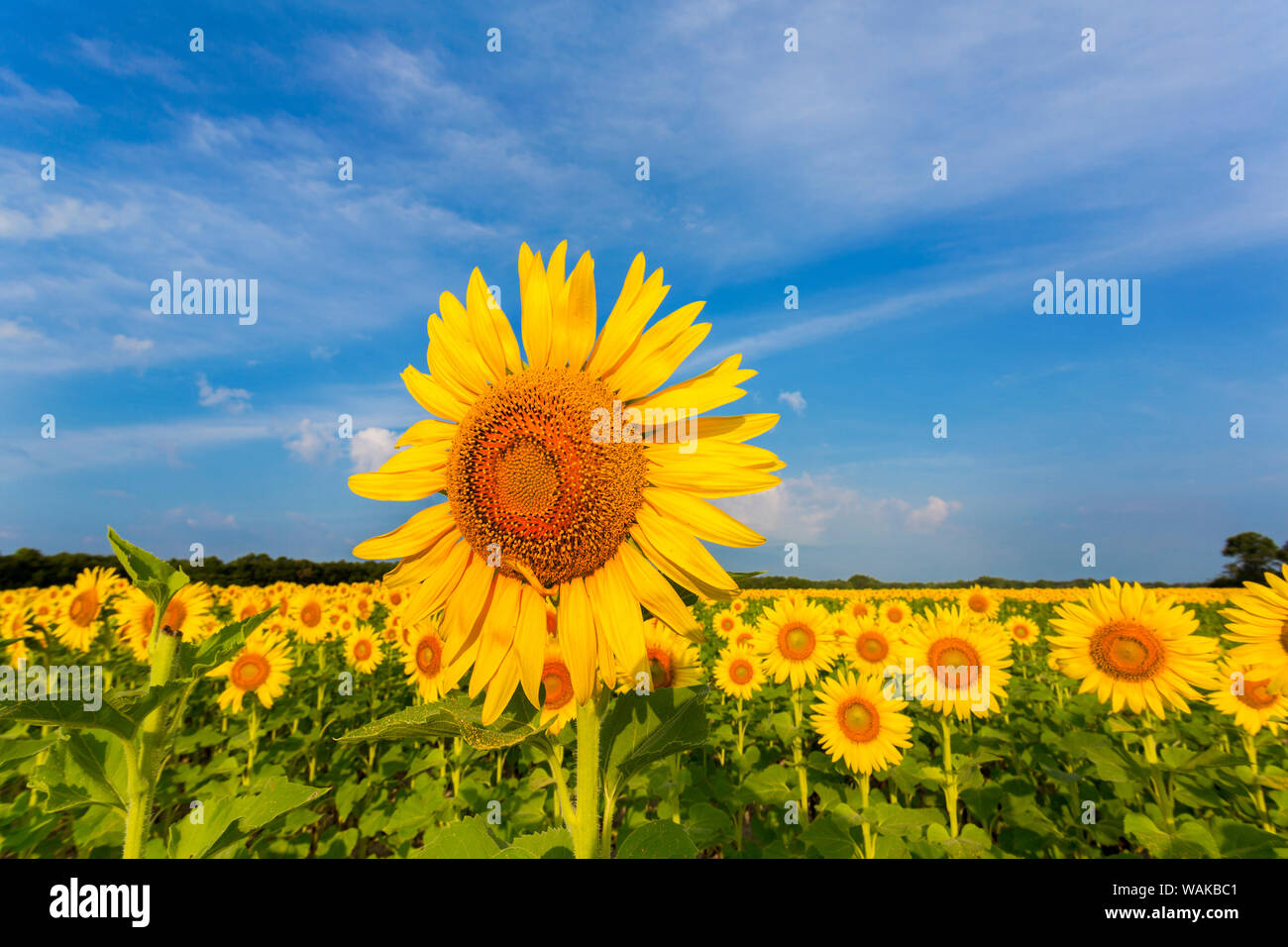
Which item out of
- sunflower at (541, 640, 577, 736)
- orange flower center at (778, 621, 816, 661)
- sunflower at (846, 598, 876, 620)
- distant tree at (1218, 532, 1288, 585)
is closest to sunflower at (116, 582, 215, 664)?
sunflower at (541, 640, 577, 736)

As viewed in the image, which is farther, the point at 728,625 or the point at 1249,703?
the point at 728,625

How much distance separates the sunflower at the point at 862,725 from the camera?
5.72m

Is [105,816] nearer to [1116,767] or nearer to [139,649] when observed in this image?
[139,649]

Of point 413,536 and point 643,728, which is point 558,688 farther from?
point 413,536

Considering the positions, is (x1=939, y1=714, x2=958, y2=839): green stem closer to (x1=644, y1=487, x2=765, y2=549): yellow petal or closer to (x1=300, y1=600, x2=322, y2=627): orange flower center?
(x1=644, y1=487, x2=765, y2=549): yellow petal

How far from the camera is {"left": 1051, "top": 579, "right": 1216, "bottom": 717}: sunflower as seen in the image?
475cm

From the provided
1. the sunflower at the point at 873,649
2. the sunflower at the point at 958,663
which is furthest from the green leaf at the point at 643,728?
the sunflower at the point at 873,649

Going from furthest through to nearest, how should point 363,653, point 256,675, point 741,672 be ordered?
point 363,653, point 741,672, point 256,675

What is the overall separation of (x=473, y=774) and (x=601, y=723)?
22.7 ft

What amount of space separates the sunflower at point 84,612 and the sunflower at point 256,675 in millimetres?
2545

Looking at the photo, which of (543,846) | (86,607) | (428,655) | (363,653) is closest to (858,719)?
(428,655)

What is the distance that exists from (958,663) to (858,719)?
4.15 feet

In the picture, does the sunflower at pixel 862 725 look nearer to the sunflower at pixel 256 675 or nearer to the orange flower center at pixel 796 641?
the orange flower center at pixel 796 641

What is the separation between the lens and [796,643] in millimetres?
7438
